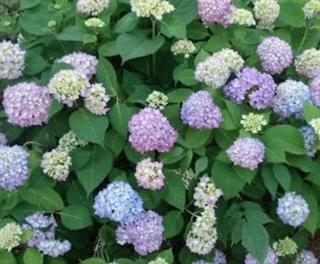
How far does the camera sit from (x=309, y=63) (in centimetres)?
253

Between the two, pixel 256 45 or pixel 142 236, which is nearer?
pixel 142 236

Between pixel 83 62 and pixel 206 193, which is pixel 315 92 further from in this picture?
pixel 83 62

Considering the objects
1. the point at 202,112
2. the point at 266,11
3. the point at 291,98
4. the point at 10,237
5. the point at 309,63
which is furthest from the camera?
the point at 266,11

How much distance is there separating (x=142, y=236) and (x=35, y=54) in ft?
2.74

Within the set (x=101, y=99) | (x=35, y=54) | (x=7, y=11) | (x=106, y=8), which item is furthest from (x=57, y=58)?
(x=7, y=11)

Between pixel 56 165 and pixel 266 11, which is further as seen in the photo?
pixel 266 11

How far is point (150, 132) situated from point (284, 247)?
0.66 meters

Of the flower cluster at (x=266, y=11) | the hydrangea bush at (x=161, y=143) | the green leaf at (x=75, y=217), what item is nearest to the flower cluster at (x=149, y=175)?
the hydrangea bush at (x=161, y=143)

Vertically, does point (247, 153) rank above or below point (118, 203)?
above

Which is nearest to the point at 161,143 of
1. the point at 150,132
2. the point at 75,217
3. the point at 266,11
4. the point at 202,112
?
the point at 150,132

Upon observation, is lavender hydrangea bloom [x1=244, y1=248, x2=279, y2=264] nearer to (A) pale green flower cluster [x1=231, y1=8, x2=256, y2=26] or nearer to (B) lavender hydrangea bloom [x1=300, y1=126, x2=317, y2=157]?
(B) lavender hydrangea bloom [x1=300, y1=126, x2=317, y2=157]

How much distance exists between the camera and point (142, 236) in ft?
7.41

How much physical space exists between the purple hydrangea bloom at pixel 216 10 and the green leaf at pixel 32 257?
3.40 feet

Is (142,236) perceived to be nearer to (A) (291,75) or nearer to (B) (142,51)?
(B) (142,51)
